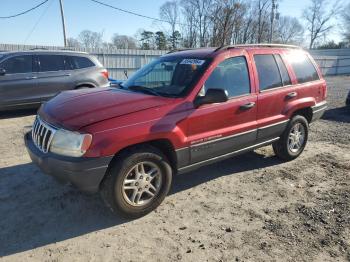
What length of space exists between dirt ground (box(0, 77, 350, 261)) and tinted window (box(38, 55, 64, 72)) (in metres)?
4.38

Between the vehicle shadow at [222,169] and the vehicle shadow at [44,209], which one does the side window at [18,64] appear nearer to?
the vehicle shadow at [44,209]

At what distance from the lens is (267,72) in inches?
202


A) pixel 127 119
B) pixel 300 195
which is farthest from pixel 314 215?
pixel 127 119

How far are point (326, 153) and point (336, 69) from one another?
2904 cm

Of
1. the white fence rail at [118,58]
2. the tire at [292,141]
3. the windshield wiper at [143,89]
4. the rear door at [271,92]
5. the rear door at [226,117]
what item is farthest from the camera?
the white fence rail at [118,58]

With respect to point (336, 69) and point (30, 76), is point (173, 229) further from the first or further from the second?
point (336, 69)

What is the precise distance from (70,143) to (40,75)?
658 cm

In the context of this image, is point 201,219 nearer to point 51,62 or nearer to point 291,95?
point 291,95

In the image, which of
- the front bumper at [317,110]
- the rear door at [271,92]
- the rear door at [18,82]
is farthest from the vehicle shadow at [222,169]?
the rear door at [18,82]

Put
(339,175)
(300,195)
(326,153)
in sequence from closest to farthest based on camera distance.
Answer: (300,195) → (339,175) → (326,153)

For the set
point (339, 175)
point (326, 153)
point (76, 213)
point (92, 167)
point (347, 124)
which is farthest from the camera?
point (347, 124)

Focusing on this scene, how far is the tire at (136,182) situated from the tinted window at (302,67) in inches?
120

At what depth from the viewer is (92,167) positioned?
134 inches

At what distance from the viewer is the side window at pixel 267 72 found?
499 cm
